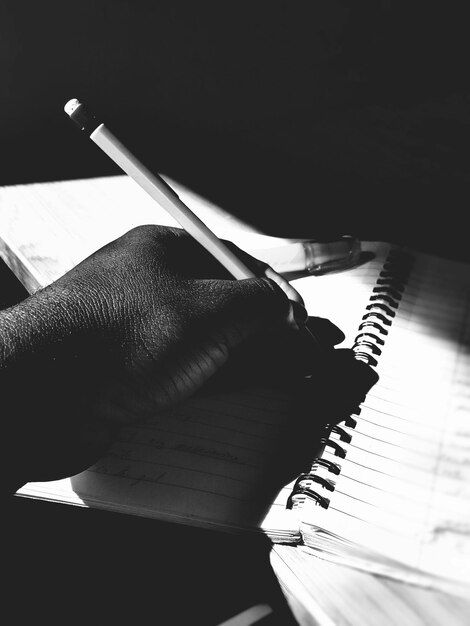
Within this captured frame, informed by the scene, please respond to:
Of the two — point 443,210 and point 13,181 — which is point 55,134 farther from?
point 443,210

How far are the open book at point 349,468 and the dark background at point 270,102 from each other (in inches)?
8.6

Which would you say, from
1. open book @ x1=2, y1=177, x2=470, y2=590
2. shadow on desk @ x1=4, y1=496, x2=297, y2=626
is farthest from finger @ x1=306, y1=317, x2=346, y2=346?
shadow on desk @ x1=4, y1=496, x2=297, y2=626

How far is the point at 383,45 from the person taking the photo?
1.09m

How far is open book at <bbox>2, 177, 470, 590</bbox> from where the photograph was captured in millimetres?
422

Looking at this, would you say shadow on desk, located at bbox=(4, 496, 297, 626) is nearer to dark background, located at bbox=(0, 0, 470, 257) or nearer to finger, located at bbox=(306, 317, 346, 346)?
finger, located at bbox=(306, 317, 346, 346)

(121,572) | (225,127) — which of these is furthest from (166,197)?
(225,127)

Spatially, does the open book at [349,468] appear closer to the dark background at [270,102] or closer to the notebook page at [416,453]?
the notebook page at [416,453]

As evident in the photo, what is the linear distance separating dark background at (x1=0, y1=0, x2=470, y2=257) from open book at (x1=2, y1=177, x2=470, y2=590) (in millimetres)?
219

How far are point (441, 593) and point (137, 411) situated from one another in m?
0.23

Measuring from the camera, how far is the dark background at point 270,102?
81cm

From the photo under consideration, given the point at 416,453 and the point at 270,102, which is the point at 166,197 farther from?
the point at 270,102

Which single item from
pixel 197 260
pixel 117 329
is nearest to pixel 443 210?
pixel 197 260

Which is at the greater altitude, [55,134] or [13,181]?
[55,134]

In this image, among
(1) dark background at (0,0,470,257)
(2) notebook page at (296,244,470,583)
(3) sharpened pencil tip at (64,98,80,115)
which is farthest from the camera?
(1) dark background at (0,0,470,257)
